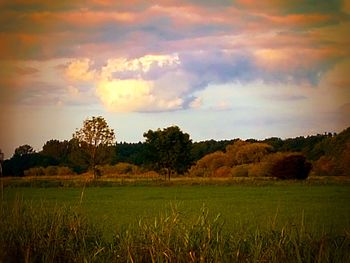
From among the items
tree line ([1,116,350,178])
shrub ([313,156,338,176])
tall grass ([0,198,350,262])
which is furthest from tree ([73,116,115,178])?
tall grass ([0,198,350,262])

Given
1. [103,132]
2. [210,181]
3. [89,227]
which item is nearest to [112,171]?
[103,132]

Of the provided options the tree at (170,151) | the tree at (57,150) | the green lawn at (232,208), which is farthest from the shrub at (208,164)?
the green lawn at (232,208)

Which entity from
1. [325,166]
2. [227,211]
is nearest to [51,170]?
[325,166]

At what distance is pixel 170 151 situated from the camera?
3978 cm

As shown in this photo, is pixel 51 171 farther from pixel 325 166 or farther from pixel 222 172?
pixel 222 172

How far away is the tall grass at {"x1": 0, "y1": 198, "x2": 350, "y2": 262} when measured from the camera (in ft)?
14.6

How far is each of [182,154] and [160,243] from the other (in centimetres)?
3509

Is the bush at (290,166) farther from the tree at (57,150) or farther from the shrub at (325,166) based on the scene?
the tree at (57,150)

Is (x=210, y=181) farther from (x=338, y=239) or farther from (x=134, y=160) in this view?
(x=338, y=239)

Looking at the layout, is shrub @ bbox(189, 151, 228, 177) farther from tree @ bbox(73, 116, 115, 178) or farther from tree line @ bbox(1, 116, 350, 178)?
tree @ bbox(73, 116, 115, 178)

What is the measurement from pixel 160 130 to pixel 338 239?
36.4m

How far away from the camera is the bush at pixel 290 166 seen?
31875 millimetres

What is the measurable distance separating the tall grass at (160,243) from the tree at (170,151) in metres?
33.8

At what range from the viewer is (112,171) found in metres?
40.4
